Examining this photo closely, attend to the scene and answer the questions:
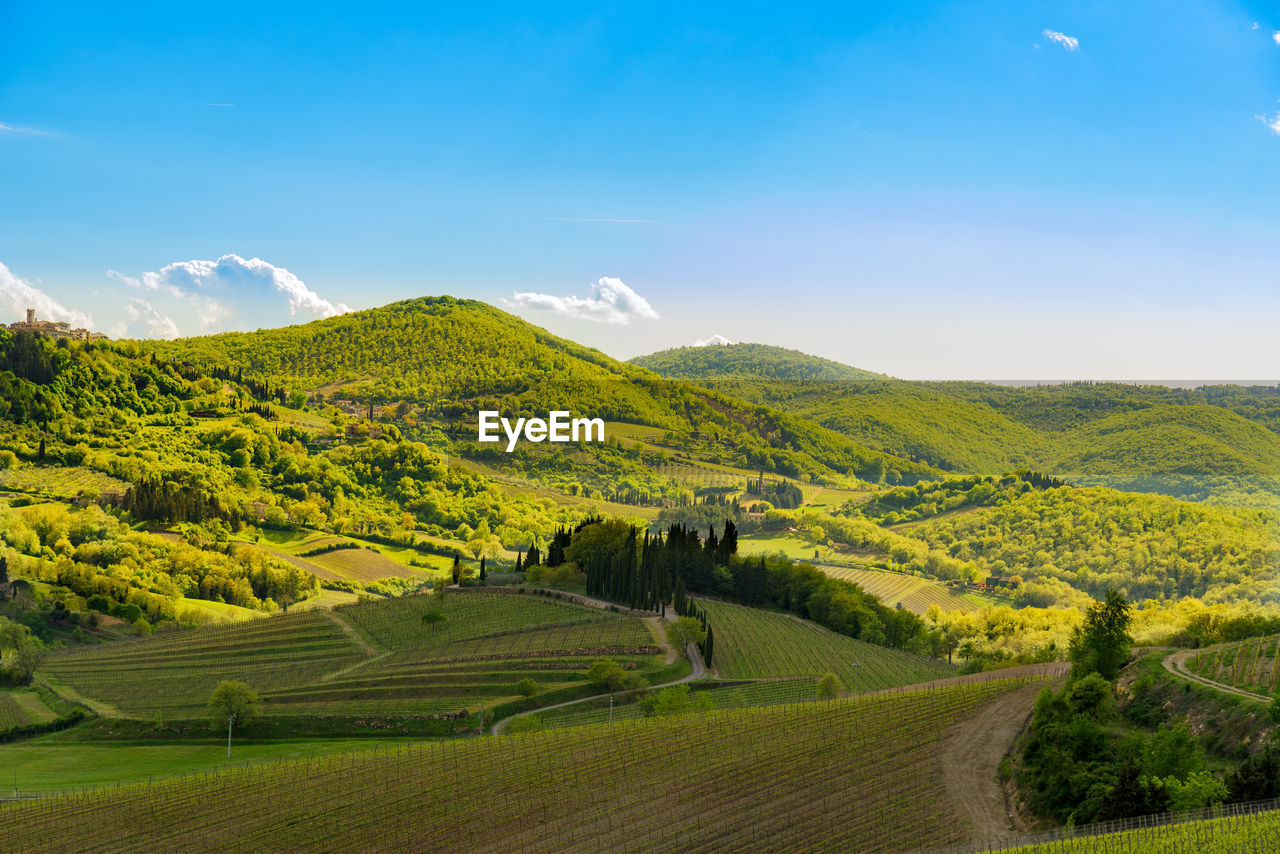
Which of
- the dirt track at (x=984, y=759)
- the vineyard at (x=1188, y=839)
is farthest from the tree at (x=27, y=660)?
the vineyard at (x=1188, y=839)

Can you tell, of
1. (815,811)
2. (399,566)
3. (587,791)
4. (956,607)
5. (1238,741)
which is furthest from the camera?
(399,566)

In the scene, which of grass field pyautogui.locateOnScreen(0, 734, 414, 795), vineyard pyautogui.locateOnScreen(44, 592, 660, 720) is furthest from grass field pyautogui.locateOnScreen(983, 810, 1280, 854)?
grass field pyautogui.locateOnScreen(0, 734, 414, 795)

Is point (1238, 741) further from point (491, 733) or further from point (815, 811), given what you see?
point (491, 733)

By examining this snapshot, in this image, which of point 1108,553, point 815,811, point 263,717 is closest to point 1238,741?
point 815,811

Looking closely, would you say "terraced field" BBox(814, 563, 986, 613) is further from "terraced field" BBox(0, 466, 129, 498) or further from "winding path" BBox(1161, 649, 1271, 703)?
"terraced field" BBox(0, 466, 129, 498)

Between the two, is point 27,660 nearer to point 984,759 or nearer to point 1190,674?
point 984,759

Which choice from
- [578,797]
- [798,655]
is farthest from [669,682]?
[578,797]

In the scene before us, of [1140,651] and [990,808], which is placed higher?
[1140,651]
